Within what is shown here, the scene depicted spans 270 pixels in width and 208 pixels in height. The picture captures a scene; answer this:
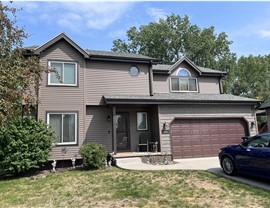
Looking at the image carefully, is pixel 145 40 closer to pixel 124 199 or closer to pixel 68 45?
pixel 68 45

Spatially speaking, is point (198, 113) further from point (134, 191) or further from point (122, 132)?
point (134, 191)

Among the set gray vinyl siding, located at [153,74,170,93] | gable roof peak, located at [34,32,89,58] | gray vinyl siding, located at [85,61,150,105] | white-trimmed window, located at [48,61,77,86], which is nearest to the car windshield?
gray vinyl siding, located at [85,61,150,105]

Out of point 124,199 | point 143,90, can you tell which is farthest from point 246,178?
point 143,90

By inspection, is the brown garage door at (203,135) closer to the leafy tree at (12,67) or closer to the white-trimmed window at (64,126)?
the white-trimmed window at (64,126)

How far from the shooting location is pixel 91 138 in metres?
12.3

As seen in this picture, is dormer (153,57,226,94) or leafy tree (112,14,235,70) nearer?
dormer (153,57,226,94)

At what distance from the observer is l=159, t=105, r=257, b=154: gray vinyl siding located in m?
11.9

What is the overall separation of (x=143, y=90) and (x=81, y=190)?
778 centimetres

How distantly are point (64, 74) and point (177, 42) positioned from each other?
1006 inches

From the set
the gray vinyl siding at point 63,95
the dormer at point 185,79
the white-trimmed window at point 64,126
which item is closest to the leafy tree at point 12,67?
the gray vinyl siding at point 63,95

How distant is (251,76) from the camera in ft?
120

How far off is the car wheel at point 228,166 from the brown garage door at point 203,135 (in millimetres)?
3874

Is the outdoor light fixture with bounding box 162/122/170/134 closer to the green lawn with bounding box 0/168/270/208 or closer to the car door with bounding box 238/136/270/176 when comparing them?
the green lawn with bounding box 0/168/270/208

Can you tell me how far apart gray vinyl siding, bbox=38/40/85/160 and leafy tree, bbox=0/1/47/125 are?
2.39m
